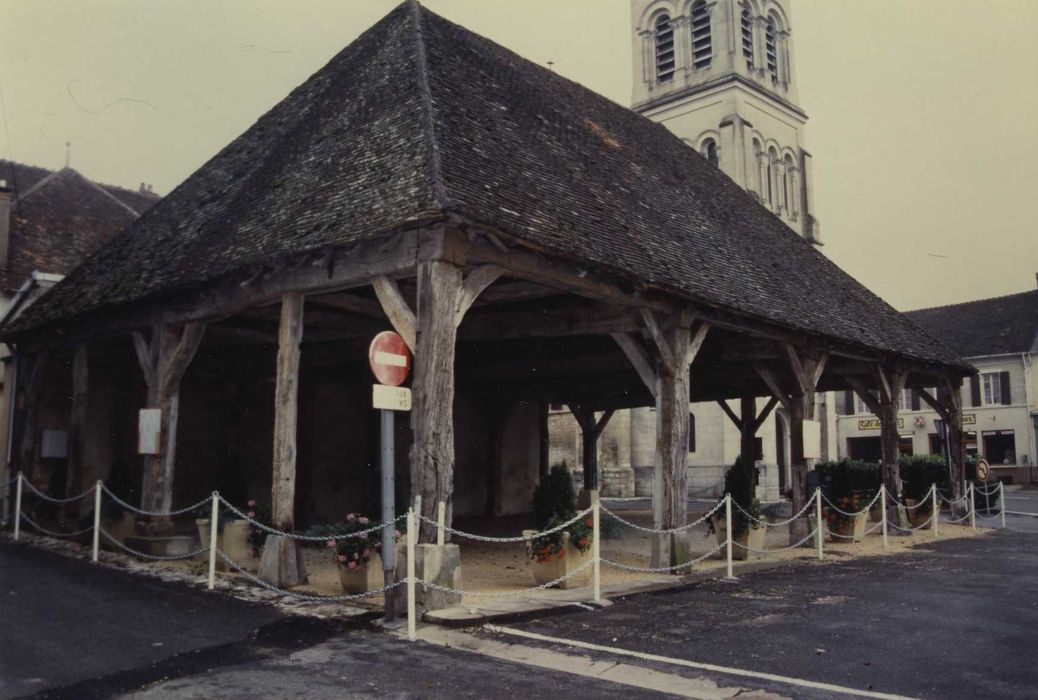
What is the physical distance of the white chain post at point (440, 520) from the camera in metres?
7.83

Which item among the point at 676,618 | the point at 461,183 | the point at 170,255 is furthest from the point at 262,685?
the point at 170,255

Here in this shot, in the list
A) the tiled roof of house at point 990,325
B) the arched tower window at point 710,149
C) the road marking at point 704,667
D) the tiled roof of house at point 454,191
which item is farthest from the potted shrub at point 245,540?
the tiled roof of house at point 990,325

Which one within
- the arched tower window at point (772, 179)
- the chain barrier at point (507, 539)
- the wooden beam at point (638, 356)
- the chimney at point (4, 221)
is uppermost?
the arched tower window at point (772, 179)

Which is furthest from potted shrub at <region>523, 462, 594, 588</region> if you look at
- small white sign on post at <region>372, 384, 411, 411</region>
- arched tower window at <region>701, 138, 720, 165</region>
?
arched tower window at <region>701, 138, 720, 165</region>

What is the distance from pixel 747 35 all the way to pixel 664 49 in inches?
150

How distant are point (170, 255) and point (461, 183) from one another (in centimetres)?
543

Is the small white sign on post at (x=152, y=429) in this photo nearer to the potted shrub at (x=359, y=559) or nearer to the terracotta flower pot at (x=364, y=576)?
the potted shrub at (x=359, y=559)

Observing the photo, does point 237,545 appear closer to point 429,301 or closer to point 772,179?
point 429,301

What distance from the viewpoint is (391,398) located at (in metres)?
7.57

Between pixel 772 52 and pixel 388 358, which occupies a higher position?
pixel 772 52

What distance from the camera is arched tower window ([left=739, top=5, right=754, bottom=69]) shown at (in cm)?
4016

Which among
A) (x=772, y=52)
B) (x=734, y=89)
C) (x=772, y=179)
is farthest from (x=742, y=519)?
(x=772, y=52)

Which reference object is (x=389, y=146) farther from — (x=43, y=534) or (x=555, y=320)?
(x=43, y=534)

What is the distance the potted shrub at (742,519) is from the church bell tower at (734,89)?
86.8 feet
